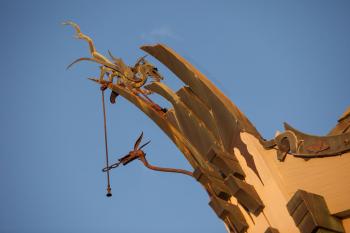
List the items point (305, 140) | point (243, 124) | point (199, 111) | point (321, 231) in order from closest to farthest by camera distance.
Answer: point (321, 231) → point (305, 140) → point (243, 124) → point (199, 111)

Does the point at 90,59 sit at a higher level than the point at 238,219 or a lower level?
higher

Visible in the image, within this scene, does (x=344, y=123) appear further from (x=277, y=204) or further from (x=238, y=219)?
(x=238, y=219)

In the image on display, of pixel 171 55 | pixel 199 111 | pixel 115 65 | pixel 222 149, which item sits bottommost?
pixel 222 149

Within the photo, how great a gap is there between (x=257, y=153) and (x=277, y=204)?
969 millimetres

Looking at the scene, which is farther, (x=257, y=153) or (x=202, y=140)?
(x=202, y=140)

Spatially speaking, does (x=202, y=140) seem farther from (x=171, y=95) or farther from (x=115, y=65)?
(x=115, y=65)

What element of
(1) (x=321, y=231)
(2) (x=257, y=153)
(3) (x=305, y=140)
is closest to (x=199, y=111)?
(2) (x=257, y=153)

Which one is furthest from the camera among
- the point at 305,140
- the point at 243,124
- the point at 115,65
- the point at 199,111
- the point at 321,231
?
the point at 115,65

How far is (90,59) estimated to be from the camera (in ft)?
44.3

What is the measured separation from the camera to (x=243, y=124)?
33.5ft

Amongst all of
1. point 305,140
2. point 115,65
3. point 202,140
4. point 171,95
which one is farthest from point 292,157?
point 115,65

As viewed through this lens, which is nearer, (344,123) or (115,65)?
(344,123)

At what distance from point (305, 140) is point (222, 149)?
1.69 m

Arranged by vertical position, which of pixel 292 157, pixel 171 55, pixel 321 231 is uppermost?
pixel 171 55
